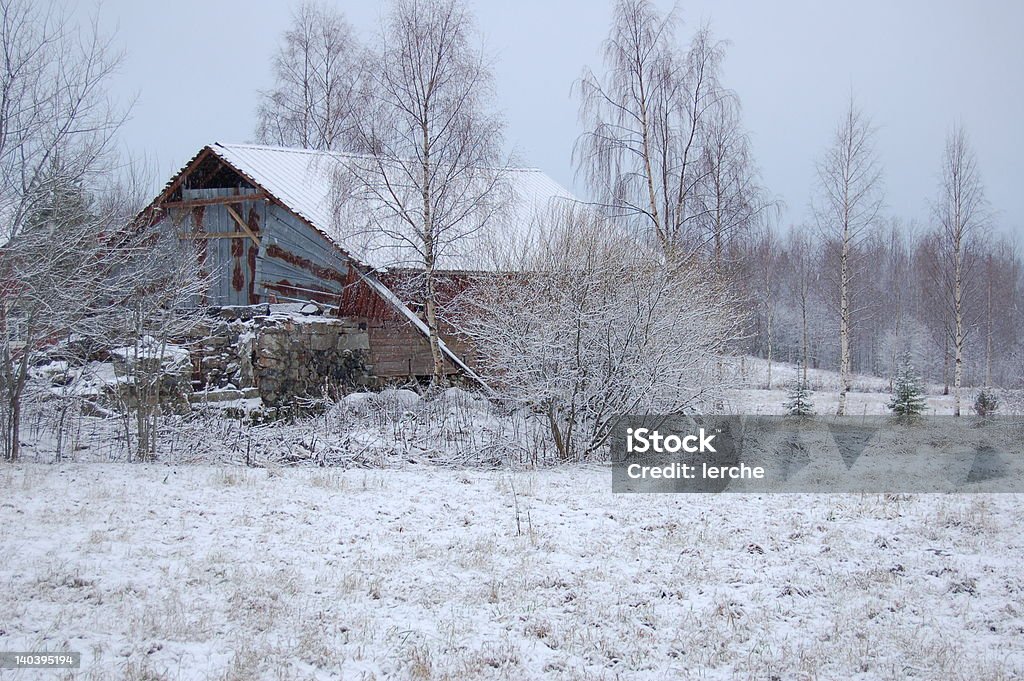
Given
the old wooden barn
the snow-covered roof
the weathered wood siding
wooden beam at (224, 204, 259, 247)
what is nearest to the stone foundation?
the old wooden barn

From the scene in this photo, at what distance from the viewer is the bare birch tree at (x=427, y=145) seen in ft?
44.4

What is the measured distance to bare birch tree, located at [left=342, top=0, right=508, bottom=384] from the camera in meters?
13.5

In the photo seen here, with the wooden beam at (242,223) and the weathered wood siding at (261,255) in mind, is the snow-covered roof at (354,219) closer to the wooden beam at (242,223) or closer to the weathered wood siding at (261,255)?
the weathered wood siding at (261,255)

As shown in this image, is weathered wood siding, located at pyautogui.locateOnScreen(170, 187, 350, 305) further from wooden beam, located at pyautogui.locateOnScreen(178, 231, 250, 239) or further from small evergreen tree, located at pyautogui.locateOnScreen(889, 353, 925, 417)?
small evergreen tree, located at pyautogui.locateOnScreen(889, 353, 925, 417)

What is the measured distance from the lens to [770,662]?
436cm

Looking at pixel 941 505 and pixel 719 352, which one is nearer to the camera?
pixel 941 505

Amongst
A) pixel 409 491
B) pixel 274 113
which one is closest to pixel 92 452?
pixel 409 491

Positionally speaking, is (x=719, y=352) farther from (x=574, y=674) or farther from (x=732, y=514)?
(x=574, y=674)

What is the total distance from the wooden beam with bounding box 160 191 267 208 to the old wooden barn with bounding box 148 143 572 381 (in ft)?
0.08

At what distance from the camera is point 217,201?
16875 mm

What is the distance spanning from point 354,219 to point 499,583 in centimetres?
954

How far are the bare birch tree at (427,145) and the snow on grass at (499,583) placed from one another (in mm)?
6639

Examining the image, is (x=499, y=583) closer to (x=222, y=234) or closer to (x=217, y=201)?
(x=222, y=234)

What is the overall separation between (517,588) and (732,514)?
10.4 ft
